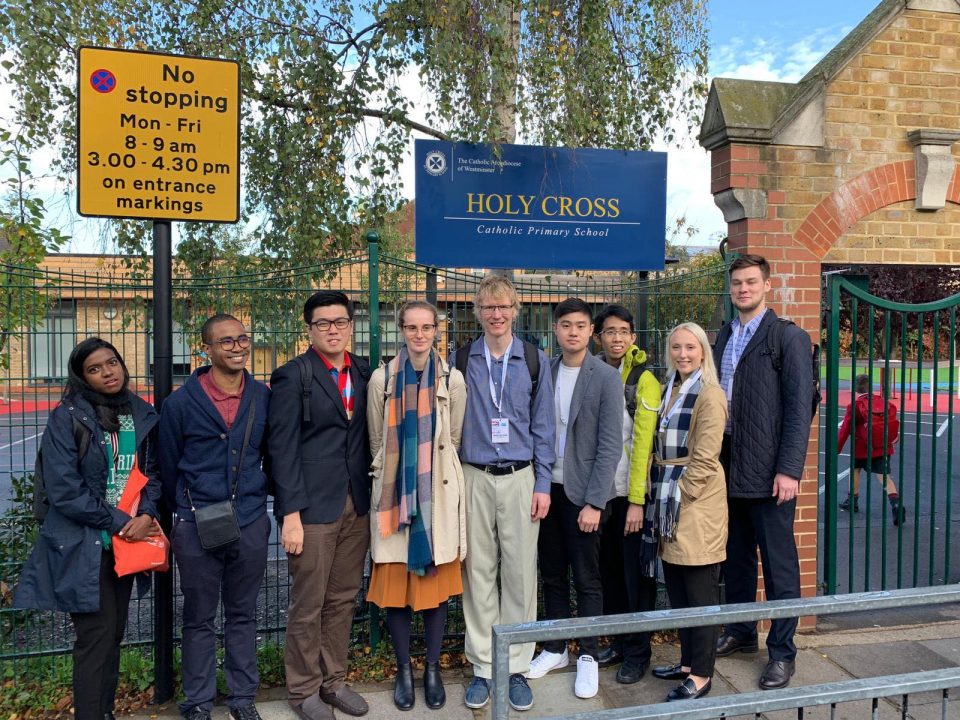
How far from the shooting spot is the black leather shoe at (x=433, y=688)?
375 centimetres

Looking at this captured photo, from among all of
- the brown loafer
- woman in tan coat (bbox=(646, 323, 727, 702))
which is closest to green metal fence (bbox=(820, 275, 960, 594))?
woman in tan coat (bbox=(646, 323, 727, 702))

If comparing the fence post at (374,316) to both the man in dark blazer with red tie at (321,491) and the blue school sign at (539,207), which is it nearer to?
the man in dark blazer with red tie at (321,491)

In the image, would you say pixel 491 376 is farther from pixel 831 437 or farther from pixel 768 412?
pixel 831 437

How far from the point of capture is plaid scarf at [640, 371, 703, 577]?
12.0 ft

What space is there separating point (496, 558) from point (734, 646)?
5.48 ft

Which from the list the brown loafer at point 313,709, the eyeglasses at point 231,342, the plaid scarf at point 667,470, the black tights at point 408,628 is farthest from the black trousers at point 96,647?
the plaid scarf at point 667,470

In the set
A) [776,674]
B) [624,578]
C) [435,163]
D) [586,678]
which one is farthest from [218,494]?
[776,674]

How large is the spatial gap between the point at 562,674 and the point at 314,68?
443cm

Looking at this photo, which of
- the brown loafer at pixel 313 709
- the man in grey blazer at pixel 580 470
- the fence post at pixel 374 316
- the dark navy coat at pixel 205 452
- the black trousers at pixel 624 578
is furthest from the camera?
the fence post at pixel 374 316

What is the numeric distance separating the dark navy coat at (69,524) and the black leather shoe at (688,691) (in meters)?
2.75

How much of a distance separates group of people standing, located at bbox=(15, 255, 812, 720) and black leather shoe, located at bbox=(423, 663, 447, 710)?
0.01m

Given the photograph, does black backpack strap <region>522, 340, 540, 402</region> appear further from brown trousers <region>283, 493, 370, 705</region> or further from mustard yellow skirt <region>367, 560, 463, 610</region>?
brown trousers <region>283, 493, 370, 705</region>

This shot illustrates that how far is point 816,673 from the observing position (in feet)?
13.8

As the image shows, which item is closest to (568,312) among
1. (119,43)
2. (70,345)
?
(70,345)
